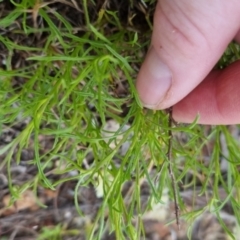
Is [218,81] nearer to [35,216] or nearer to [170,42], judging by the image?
[170,42]

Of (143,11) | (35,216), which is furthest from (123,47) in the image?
(35,216)

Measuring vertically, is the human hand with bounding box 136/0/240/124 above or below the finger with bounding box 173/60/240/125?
above

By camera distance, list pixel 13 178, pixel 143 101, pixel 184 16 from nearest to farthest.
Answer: pixel 184 16 < pixel 143 101 < pixel 13 178

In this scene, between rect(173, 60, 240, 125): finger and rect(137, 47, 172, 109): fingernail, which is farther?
rect(173, 60, 240, 125): finger

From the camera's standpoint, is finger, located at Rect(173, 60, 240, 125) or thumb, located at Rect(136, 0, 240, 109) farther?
finger, located at Rect(173, 60, 240, 125)
